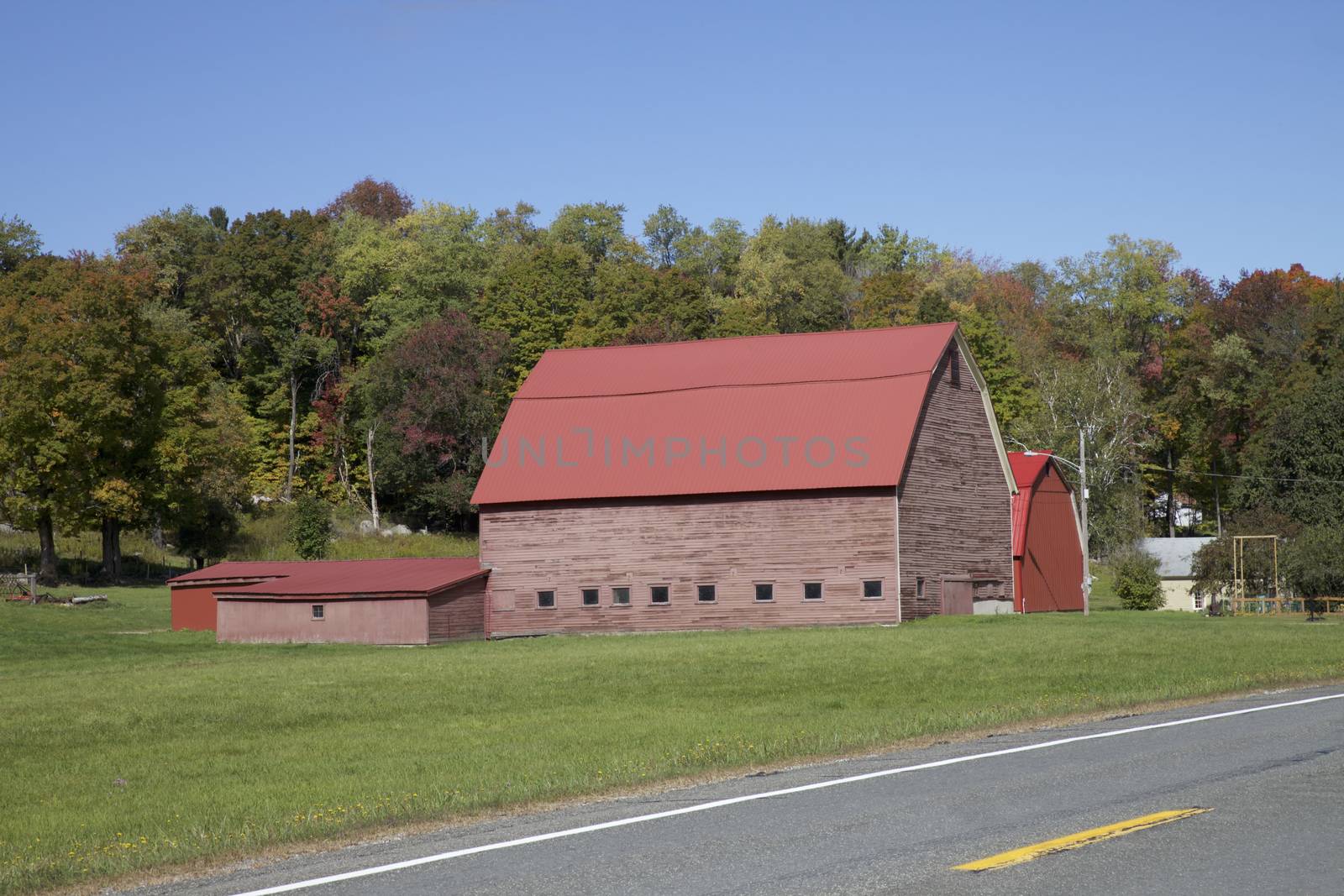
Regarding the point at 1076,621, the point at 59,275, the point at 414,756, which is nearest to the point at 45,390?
the point at 59,275

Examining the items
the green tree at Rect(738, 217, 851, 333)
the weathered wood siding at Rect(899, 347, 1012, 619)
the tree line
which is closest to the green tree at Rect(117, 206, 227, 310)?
the tree line

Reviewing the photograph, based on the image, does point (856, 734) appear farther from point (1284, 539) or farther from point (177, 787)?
point (1284, 539)

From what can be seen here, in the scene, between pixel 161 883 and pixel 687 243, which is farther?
pixel 687 243

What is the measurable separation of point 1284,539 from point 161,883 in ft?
174

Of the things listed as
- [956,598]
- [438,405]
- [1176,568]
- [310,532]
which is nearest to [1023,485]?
[956,598]

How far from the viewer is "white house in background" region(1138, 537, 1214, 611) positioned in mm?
66500

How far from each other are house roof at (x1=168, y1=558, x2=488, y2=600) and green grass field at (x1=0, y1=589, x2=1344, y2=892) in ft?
9.62

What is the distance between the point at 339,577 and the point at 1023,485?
24.3 m

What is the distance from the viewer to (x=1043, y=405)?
8038cm

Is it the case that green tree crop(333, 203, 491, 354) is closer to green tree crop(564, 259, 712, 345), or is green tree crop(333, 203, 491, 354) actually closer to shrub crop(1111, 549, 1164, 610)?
green tree crop(564, 259, 712, 345)

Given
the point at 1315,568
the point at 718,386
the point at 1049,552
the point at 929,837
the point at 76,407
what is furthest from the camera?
the point at 76,407

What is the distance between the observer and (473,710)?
2420 cm

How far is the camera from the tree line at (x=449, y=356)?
212 ft

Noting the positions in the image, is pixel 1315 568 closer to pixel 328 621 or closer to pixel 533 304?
pixel 328 621
